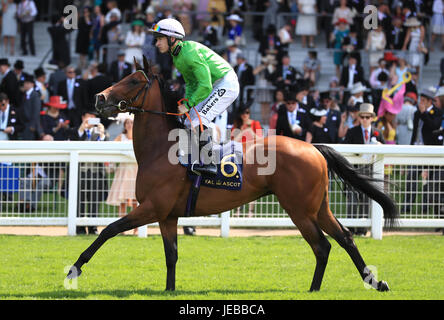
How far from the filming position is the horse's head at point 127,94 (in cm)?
691

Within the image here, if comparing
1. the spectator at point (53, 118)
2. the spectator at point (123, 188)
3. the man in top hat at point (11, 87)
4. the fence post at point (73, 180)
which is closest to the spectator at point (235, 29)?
the man in top hat at point (11, 87)

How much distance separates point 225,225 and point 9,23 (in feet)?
37.5

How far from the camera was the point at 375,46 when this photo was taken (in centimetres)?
1777

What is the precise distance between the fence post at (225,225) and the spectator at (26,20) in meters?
11.1

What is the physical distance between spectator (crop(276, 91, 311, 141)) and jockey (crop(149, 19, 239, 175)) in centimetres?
594

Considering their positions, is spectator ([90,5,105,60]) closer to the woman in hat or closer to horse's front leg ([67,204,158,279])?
the woman in hat

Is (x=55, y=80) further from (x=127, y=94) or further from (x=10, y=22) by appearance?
(x=127, y=94)

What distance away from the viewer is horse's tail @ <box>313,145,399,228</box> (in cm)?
745

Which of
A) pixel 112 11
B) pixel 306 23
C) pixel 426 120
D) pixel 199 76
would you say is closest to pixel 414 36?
pixel 306 23

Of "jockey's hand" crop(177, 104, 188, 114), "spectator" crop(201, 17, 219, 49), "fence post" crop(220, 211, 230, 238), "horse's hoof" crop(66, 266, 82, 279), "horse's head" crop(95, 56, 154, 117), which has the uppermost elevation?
"horse's head" crop(95, 56, 154, 117)

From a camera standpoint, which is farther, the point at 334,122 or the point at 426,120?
the point at 334,122

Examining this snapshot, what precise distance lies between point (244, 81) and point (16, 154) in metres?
7.50

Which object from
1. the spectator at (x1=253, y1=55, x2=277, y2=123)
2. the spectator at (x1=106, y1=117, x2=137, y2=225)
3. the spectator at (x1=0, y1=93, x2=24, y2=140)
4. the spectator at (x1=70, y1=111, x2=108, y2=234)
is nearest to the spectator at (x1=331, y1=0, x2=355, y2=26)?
the spectator at (x1=253, y1=55, x2=277, y2=123)
